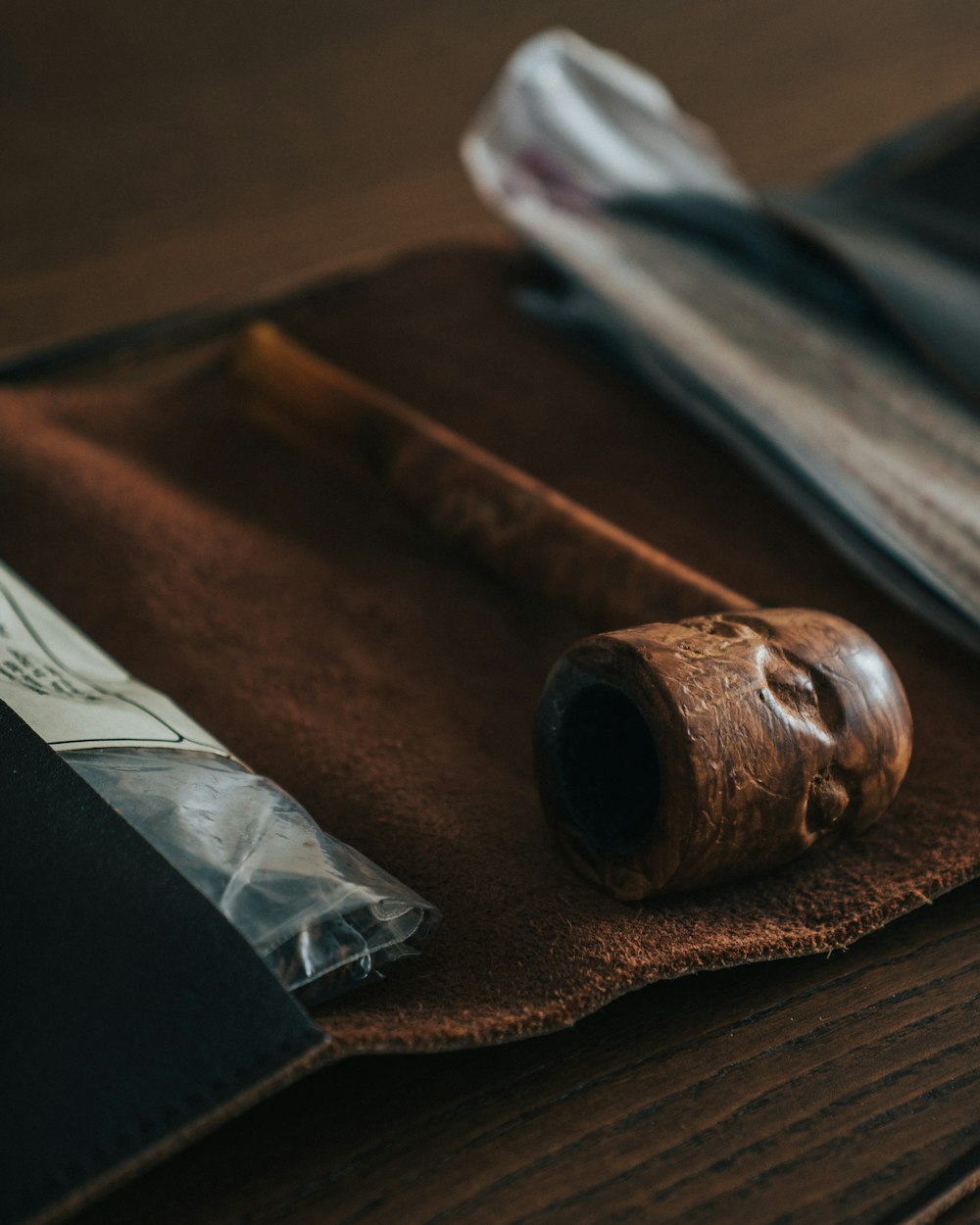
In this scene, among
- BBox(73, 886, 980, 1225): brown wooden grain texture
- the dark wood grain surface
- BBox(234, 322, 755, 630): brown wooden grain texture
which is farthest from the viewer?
the dark wood grain surface

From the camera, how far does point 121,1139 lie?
1.12 ft

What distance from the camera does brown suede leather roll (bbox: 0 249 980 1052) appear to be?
446 millimetres

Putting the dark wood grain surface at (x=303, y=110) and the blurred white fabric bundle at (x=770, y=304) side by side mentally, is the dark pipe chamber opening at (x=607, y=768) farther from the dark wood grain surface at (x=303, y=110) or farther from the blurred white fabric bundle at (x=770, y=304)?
the dark wood grain surface at (x=303, y=110)

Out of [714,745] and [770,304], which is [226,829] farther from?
[770,304]

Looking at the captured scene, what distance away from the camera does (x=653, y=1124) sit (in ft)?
1.32

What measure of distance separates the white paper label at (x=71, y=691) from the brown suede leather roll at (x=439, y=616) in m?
0.05

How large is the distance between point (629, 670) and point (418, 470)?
11.0 inches

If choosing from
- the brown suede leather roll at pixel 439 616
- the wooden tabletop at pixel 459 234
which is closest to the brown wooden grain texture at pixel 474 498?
the brown suede leather roll at pixel 439 616

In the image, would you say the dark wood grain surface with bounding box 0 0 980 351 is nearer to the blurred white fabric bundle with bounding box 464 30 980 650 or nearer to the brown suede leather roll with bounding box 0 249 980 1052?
the blurred white fabric bundle with bounding box 464 30 980 650

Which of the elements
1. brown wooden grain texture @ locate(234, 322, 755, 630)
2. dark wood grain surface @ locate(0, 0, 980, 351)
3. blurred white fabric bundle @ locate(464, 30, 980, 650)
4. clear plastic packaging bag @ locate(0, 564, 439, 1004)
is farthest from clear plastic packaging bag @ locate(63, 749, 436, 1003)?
dark wood grain surface @ locate(0, 0, 980, 351)

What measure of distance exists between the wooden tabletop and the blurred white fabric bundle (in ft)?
0.38

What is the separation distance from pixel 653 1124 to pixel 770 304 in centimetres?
55

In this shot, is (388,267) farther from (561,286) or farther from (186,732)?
(186,732)

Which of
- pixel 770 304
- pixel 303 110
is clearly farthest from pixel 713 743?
pixel 303 110
